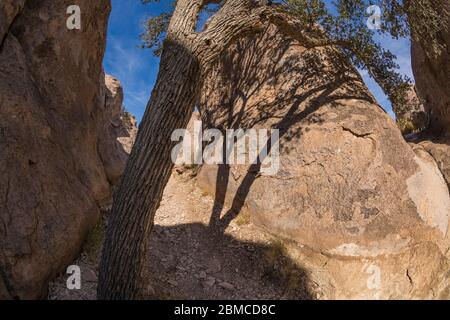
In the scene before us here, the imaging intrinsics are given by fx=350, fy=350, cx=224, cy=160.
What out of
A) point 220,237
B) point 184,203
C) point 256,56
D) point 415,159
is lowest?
point 220,237

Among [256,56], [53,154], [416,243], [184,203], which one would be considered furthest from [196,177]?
[416,243]

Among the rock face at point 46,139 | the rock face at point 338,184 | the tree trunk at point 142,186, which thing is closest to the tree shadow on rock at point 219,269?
the rock face at point 338,184

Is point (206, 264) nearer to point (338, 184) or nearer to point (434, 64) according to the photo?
point (338, 184)

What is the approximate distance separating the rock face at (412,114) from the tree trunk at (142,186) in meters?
5.79

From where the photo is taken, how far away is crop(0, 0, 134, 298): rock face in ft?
13.2

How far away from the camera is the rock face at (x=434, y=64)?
22.1 feet

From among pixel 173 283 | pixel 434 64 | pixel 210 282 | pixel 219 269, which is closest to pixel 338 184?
pixel 219 269

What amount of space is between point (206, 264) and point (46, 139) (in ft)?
10.0

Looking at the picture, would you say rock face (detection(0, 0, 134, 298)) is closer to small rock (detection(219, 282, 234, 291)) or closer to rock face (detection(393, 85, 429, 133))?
small rock (detection(219, 282, 234, 291))

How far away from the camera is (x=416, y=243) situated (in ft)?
20.5

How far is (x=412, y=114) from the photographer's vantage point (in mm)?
10117

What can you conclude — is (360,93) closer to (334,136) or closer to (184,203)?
(334,136)

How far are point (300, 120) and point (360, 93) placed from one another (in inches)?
64.7

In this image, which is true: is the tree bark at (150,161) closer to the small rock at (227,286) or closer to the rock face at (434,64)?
the small rock at (227,286)
